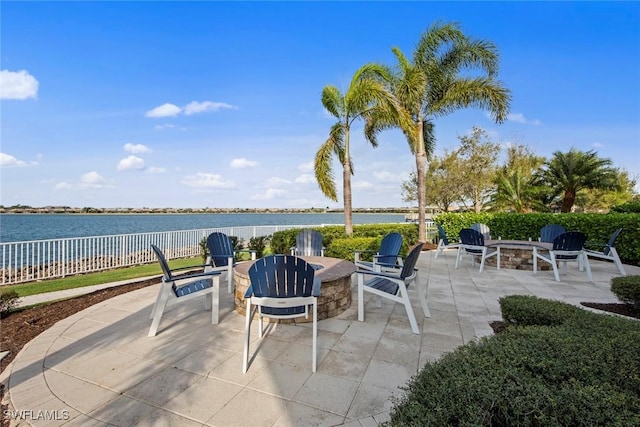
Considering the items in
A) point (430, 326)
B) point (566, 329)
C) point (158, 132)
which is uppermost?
point (158, 132)

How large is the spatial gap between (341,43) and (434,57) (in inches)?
150

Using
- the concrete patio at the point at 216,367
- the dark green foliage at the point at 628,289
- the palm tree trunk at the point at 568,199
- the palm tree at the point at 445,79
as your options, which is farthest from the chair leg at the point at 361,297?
the palm tree trunk at the point at 568,199

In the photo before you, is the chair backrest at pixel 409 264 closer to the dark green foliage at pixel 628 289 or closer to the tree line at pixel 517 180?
the dark green foliage at pixel 628 289

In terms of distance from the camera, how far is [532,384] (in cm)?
135

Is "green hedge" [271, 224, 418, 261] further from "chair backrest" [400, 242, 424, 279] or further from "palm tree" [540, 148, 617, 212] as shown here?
"palm tree" [540, 148, 617, 212]

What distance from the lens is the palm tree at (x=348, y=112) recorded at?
8.24 m

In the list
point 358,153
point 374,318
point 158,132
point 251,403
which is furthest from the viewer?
point 158,132

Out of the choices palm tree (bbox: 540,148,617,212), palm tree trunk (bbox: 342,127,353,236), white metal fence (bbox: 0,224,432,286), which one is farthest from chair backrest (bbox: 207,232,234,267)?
palm tree (bbox: 540,148,617,212)

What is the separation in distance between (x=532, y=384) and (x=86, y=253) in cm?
1034

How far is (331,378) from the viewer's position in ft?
7.79

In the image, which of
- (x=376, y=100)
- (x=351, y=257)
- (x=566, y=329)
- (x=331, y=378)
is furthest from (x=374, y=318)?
(x=376, y=100)

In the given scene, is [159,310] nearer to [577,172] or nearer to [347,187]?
[347,187]

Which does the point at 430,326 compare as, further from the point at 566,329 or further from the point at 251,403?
the point at 251,403

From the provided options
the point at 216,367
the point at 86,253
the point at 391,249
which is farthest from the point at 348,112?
the point at 86,253
